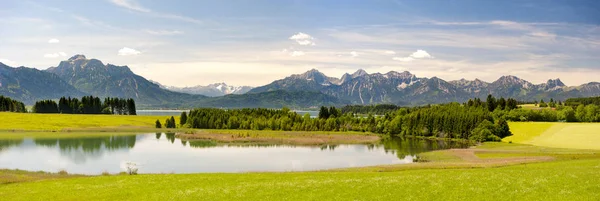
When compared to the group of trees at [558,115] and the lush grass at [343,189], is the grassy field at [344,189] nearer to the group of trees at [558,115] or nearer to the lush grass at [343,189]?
the lush grass at [343,189]

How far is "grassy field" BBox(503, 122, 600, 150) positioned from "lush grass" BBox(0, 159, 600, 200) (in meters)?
73.8

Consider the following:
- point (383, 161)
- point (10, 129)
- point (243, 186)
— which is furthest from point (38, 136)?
point (243, 186)

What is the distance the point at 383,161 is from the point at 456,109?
93155 millimetres

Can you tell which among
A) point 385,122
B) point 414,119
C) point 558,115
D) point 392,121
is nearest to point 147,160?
point 414,119

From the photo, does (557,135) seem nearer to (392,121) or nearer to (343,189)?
(392,121)

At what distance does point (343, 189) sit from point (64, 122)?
500 ft

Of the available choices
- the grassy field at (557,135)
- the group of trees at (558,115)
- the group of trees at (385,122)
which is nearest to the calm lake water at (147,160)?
the grassy field at (557,135)

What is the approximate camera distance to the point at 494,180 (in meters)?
32.8

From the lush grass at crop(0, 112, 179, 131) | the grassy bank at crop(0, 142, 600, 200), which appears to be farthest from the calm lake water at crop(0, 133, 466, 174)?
the lush grass at crop(0, 112, 179, 131)

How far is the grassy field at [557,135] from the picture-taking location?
Result: 10201 centimetres

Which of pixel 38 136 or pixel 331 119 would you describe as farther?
pixel 331 119

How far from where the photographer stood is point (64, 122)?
518ft

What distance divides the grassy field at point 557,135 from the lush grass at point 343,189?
242 ft

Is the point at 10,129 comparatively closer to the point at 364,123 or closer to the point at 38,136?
the point at 38,136
